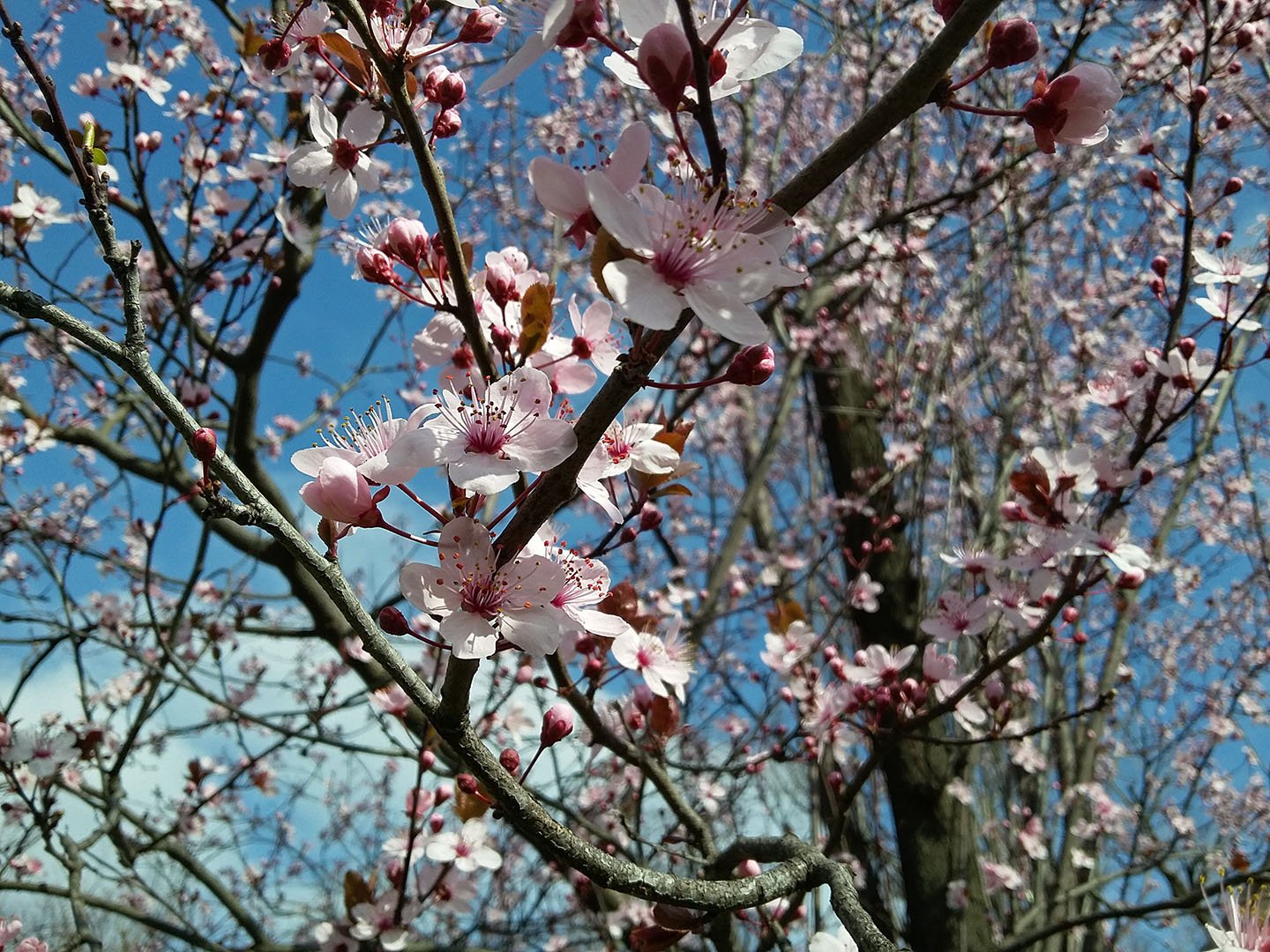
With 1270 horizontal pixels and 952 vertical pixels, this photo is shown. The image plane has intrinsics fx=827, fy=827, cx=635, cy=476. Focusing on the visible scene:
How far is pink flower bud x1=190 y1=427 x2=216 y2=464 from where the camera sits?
776 mm

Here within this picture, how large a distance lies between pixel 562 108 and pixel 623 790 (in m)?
4.49

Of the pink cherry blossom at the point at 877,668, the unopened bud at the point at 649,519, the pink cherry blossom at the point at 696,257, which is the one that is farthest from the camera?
the pink cherry blossom at the point at 877,668

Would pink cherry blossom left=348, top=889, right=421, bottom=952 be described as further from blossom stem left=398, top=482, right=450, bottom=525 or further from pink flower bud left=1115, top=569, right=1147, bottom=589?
pink flower bud left=1115, top=569, right=1147, bottom=589

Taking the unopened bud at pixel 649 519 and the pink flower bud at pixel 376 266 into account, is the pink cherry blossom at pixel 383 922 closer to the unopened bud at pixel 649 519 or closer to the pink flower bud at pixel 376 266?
the unopened bud at pixel 649 519

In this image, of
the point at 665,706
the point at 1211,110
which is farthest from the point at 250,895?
the point at 1211,110

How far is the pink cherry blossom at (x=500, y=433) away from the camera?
2.65 feet

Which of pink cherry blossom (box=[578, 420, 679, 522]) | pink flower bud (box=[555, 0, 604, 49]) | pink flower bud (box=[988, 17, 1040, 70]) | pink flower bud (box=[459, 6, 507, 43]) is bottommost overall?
pink cherry blossom (box=[578, 420, 679, 522])

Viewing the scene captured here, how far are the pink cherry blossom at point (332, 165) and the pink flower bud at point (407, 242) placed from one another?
21 centimetres

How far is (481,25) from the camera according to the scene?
112 cm

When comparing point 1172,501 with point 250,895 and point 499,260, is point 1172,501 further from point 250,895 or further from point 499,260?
point 250,895

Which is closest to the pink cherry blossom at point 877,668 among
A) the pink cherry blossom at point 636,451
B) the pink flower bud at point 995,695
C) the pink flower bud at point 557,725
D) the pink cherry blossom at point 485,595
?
the pink flower bud at point 995,695

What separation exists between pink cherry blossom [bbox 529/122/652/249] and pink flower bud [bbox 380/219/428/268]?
0.87 feet

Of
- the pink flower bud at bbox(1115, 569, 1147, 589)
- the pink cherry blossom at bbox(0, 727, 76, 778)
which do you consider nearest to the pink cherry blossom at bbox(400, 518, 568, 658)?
the pink flower bud at bbox(1115, 569, 1147, 589)

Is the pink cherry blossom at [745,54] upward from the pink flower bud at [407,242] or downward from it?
downward
